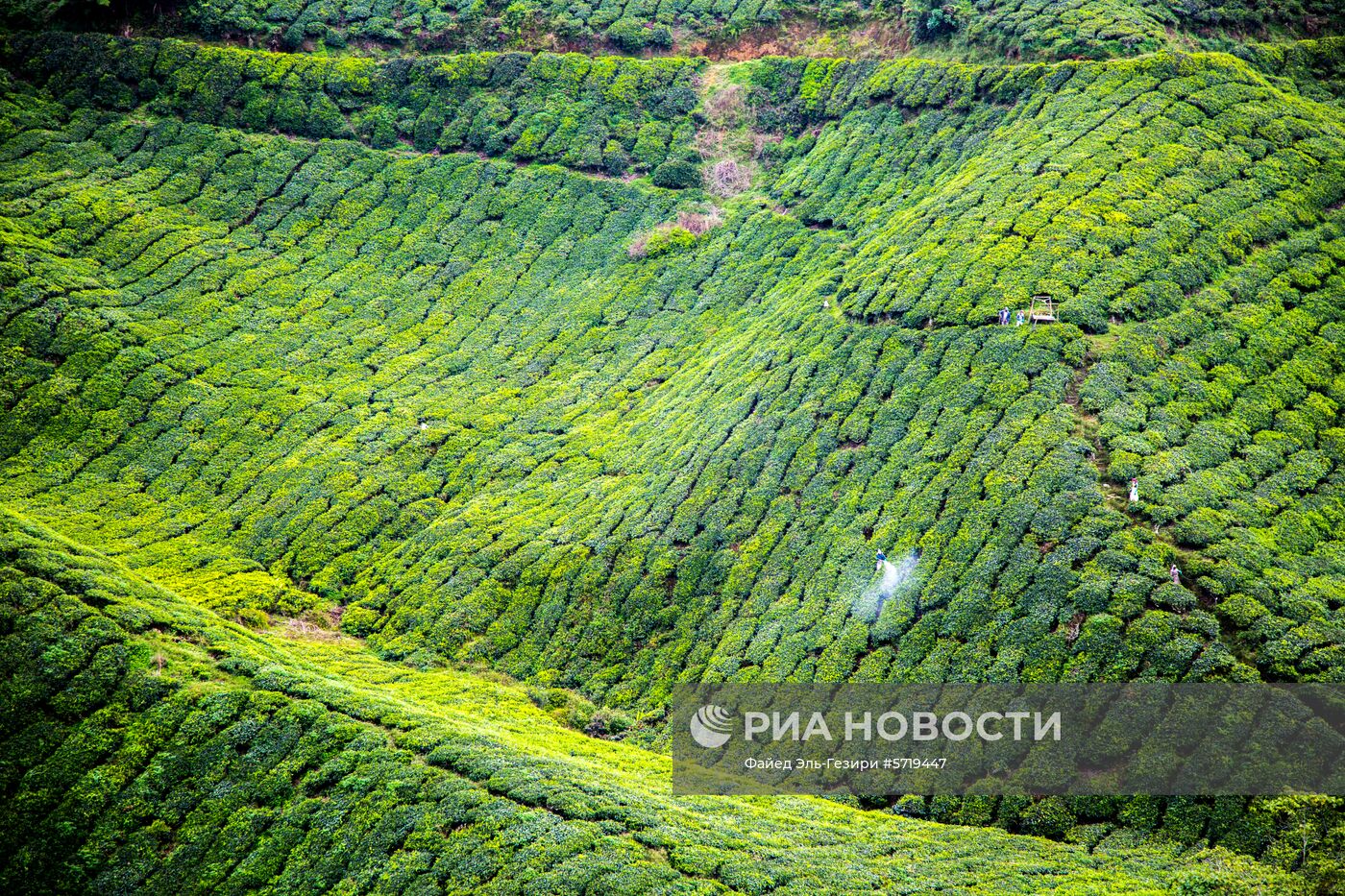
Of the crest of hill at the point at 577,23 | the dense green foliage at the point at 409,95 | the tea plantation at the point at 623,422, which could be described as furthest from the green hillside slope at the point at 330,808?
the crest of hill at the point at 577,23

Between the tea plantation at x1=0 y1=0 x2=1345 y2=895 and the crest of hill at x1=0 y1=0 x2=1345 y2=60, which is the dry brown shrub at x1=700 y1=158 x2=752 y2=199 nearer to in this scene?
the tea plantation at x1=0 y1=0 x2=1345 y2=895

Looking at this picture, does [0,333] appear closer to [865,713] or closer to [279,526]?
[279,526]

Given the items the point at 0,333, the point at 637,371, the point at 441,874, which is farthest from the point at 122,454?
the point at 441,874

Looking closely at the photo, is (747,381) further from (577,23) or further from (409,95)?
(577,23)

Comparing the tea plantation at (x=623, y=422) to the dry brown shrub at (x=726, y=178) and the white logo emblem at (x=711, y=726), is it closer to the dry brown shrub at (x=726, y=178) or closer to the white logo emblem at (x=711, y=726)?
the dry brown shrub at (x=726, y=178)

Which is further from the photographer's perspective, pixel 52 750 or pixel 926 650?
pixel 926 650

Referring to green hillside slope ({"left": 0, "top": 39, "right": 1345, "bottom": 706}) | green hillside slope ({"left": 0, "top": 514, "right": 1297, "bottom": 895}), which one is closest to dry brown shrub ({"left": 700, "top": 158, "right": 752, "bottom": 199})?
green hillside slope ({"left": 0, "top": 39, "right": 1345, "bottom": 706})
